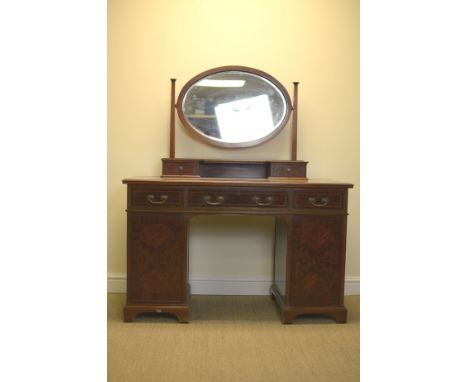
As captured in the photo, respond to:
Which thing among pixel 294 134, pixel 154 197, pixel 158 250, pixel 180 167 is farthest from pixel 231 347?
pixel 294 134

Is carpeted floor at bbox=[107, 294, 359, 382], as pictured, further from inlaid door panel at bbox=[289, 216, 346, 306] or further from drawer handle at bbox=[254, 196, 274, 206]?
drawer handle at bbox=[254, 196, 274, 206]

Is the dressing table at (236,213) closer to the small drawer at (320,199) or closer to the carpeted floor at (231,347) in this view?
the small drawer at (320,199)

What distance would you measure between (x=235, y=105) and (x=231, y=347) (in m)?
1.55

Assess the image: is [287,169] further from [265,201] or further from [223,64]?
[223,64]

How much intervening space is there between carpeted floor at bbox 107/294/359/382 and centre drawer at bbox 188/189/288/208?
70 cm

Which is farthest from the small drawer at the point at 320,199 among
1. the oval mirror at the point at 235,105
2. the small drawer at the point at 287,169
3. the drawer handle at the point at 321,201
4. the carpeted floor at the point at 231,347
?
the carpeted floor at the point at 231,347

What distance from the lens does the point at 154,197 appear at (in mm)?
2910

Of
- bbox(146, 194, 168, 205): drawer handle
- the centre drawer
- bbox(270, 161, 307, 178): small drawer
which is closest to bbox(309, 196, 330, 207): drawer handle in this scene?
the centre drawer

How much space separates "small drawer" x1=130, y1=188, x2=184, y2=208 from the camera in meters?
2.91
